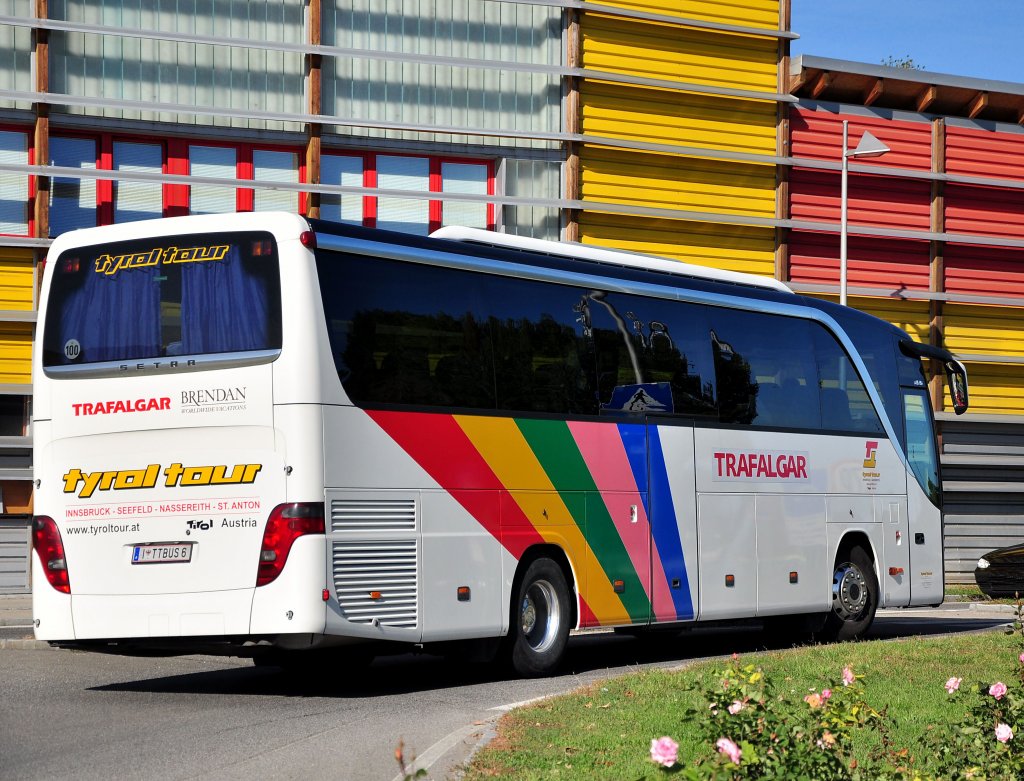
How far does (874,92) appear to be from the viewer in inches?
1259

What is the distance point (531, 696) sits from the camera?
1233 centimetres

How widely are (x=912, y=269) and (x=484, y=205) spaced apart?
9502mm

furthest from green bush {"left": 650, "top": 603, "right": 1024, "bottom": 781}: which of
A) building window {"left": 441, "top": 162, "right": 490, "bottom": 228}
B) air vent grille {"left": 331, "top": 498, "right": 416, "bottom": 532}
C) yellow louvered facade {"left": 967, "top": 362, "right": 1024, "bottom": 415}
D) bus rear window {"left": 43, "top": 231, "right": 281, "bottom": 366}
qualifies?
yellow louvered facade {"left": 967, "top": 362, "right": 1024, "bottom": 415}

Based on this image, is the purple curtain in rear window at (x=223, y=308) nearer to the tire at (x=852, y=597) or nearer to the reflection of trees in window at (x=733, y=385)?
the reflection of trees in window at (x=733, y=385)

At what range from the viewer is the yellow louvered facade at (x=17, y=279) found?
25422mm

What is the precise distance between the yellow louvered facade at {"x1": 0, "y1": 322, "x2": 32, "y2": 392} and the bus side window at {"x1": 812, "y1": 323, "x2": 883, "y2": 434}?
1322cm

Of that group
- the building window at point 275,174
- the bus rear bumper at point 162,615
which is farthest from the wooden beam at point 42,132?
the bus rear bumper at point 162,615

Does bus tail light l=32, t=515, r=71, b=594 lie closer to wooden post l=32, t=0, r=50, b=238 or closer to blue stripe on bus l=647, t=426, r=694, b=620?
blue stripe on bus l=647, t=426, r=694, b=620

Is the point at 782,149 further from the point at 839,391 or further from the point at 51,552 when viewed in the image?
the point at 51,552

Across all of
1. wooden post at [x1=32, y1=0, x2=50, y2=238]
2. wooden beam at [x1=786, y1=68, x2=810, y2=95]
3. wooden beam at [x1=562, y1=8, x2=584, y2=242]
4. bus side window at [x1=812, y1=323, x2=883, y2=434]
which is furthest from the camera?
wooden beam at [x1=786, y1=68, x2=810, y2=95]

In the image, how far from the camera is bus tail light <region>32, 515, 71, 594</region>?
40.7 ft

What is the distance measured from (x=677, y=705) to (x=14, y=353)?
1741 centimetres

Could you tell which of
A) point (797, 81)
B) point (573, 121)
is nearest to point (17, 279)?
point (573, 121)

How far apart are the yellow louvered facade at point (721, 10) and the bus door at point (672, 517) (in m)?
15.3
